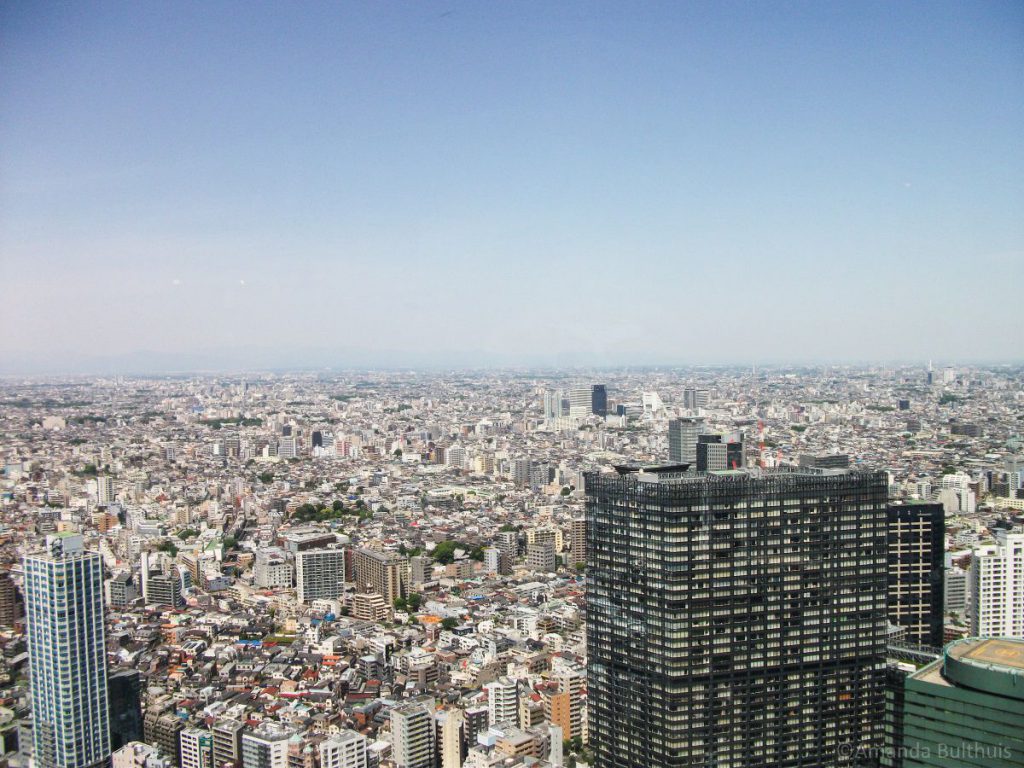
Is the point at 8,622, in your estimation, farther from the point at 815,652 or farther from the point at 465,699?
the point at 815,652

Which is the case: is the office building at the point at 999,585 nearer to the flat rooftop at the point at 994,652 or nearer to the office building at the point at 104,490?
the flat rooftop at the point at 994,652

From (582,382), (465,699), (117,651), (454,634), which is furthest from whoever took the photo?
(582,382)

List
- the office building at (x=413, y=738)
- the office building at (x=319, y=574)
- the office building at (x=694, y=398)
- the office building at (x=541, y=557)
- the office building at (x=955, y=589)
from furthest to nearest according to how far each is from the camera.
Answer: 1. the office building at (x=541, y=557)
2. the office building at (x=319, y=574)
3. the office building at (x=694, y=398)
4. the office building at (x=955, y=589)
5. the office building at (x=413, y=738)

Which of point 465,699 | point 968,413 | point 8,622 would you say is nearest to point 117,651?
point 8,622

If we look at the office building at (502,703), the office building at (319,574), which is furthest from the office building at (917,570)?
the office building at (319,574)

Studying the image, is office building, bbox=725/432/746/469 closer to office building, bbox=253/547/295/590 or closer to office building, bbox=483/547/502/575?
office building, bbox=483/547/502/575

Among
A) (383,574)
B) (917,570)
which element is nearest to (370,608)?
(383,574)

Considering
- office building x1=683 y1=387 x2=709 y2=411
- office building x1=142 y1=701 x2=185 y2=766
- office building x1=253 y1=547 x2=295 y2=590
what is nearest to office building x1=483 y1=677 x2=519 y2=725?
office building x1=142 y1=701 x2=185 y2=766
